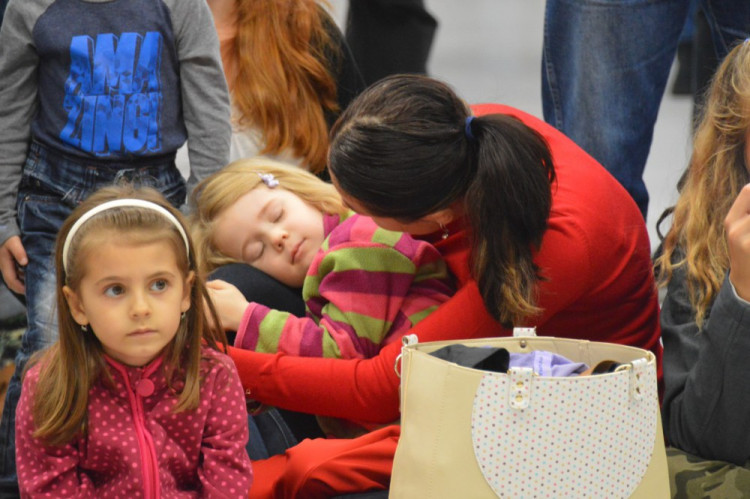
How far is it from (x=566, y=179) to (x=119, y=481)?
1011mm

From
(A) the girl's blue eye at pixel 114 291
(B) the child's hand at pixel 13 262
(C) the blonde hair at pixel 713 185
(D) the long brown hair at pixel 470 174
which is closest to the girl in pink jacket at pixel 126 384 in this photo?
(A) the girl's blue eye at pixel 114 291

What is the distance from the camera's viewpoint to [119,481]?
190 centimetres

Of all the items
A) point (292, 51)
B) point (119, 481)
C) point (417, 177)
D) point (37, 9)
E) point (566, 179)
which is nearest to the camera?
point (119, 481)

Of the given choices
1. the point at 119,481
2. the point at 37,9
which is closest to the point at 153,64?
the point at 37,9

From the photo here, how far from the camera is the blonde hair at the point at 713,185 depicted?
2.06m

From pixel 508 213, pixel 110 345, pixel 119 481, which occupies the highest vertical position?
pixel 508 213

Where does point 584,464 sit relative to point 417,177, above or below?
below

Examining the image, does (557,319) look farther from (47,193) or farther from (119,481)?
(47,193)

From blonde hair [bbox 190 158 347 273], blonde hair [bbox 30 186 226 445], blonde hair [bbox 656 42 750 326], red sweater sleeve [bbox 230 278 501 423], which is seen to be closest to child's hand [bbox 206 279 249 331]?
red sweater sleeve [bbox 230 278 501 423]

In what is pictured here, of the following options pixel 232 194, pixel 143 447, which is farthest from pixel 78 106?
pixel 143 447

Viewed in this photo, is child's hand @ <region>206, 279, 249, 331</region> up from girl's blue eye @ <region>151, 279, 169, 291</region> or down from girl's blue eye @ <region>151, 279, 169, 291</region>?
down

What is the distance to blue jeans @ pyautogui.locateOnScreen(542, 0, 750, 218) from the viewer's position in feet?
9.44

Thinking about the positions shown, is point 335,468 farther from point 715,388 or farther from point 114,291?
point 715,388

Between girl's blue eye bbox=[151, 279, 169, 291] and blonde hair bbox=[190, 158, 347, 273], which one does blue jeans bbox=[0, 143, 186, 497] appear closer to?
blonde hair bbox=[190, 158, 347, 273]
